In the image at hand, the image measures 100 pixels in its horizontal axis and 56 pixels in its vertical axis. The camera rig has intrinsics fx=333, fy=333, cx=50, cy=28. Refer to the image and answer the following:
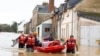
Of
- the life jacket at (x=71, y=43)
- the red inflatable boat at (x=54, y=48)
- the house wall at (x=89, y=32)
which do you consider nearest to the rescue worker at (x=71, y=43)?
the life jacket at (x=71, y=43)

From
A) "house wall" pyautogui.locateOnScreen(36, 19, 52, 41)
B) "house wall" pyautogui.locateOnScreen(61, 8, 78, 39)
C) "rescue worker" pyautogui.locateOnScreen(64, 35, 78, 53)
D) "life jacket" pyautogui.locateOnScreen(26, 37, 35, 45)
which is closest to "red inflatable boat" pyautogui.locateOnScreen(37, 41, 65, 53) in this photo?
"rescue worker" pyautogui.locateOnScreen(64, 35, 78, 53)

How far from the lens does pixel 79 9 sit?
17016 mm

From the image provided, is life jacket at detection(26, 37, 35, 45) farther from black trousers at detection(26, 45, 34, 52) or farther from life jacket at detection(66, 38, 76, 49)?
life jacket at detection(66, 38, 76, 49)

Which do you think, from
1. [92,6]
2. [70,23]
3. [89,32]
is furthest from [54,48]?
[70,23]

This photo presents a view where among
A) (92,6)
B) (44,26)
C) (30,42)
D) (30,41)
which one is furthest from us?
(44,26)

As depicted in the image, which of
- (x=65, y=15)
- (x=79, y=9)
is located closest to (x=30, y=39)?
(x=79, y=9)

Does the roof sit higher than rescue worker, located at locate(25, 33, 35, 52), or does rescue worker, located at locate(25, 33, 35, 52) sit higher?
the roof

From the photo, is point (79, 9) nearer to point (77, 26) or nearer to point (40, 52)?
point (40, 52)

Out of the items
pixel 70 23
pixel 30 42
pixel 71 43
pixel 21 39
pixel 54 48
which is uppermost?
pixel 70 23

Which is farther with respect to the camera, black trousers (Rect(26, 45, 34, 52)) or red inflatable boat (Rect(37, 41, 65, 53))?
black trousers (Rect(26, 45, 34, 52))

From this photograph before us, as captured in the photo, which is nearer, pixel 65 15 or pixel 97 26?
pixel 97 26

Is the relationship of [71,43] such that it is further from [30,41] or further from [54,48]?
[30,41]

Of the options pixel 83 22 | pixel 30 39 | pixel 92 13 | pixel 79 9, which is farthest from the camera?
pixel 83 22

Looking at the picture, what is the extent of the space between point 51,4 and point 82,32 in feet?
127
